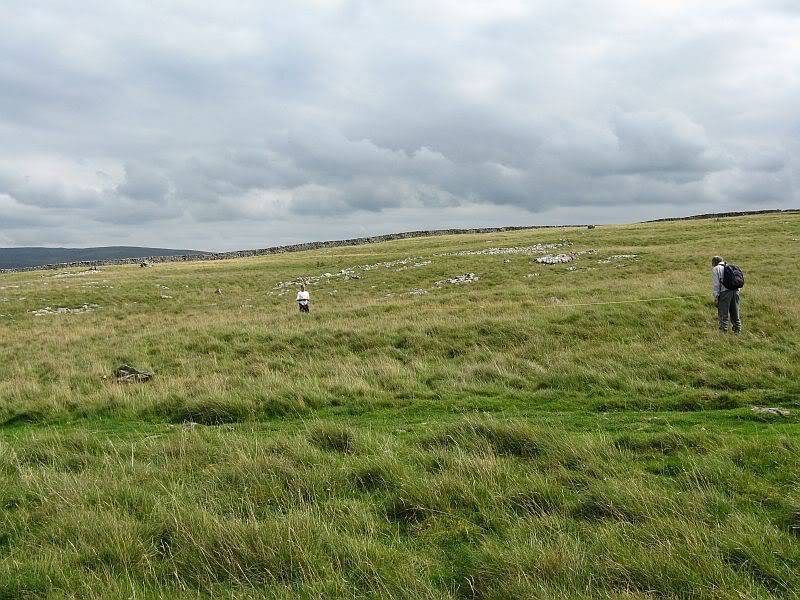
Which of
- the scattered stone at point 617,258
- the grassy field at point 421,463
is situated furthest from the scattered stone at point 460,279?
the grassy field at point 421,463

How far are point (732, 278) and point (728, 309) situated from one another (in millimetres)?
1060

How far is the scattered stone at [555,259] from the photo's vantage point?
40.8 meters

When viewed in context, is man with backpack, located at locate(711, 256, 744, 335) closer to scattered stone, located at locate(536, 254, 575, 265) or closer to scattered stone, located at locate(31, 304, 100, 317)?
scattered stone, located at locate(536, 254, 575, 265)

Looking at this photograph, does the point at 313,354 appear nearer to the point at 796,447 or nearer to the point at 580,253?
the point at 796,447

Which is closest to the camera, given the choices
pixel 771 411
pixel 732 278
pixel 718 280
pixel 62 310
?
pixel 771 411

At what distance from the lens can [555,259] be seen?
41.6m

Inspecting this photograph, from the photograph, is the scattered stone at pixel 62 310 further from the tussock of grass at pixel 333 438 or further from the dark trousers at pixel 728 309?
the dark trousers at pixel 728 309

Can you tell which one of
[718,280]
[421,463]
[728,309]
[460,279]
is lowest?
[421,463]

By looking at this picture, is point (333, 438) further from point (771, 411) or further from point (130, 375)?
point (130, 375)

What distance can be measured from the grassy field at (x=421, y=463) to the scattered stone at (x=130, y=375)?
0.54 metres

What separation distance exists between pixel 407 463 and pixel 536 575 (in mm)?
2966

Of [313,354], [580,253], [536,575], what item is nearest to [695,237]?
[580,253]

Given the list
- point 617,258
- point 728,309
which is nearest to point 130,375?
point 728,309

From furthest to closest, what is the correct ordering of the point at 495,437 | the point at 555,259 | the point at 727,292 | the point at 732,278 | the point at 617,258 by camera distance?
the point at 555,259
the point at 617,258
the point at 727,292
the point at 732,278
the point at 495,437
